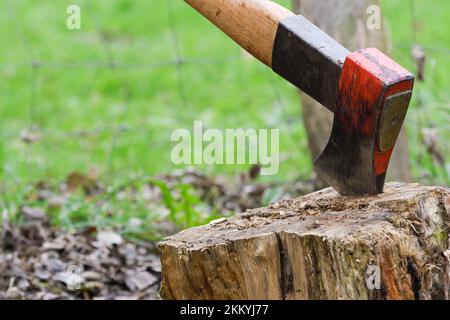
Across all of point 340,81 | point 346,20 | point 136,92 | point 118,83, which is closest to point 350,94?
point 340,81

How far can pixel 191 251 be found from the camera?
2.34m

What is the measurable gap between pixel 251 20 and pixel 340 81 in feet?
1.28

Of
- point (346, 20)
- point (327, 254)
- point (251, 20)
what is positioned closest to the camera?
point (327, 254)

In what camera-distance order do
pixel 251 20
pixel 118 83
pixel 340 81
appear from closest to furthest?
pixel 340 81 < pixel 251 20 < pixel 118 83

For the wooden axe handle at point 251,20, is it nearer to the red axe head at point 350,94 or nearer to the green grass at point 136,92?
the red axe head at point 350,94

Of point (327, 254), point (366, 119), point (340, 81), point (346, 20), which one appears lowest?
point (327, 254)

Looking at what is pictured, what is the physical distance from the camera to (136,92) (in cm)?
708

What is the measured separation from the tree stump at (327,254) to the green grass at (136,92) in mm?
1852

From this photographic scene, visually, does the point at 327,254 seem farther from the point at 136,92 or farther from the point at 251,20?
the point at 136,92

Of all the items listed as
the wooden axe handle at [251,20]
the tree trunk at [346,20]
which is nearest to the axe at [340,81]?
the wooden axe handle at [251,20]

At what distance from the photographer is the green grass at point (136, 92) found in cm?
502

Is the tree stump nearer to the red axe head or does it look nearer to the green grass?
the red axe head

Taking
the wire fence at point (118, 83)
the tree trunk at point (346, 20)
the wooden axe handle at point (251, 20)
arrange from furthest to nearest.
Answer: the wire fence at point (118, 83) < the tree trunk at point (346, 20) < the wooden axe handle at point (251, 20)
